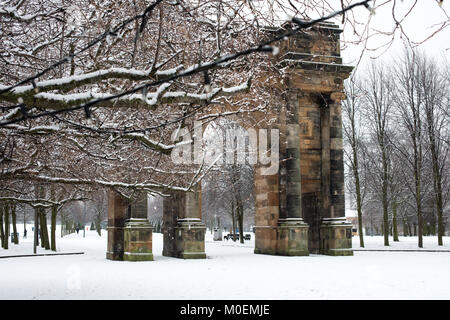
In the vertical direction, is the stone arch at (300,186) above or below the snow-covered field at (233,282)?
above

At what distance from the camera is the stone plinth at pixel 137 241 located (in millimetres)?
20891

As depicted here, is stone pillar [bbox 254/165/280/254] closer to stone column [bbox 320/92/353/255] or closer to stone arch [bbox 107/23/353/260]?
stone arch [bbox 107/23/353/260]

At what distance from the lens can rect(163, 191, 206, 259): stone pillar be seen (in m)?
22.0

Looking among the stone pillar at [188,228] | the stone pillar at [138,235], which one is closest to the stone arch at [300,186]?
the stone pillar at [188,228]

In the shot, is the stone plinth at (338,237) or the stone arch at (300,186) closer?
the stone arch at (300,186)

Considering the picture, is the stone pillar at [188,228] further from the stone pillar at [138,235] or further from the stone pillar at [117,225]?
the stone pillar at [117,225]

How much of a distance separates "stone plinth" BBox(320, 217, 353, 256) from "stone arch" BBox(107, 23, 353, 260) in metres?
0.01

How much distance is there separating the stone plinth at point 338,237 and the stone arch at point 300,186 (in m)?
0.01

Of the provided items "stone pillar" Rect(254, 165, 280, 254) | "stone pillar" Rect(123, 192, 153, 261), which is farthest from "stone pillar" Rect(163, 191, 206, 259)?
"stone pillar" Rect(254, 165, 280, 254)

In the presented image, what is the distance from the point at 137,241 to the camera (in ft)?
69.2

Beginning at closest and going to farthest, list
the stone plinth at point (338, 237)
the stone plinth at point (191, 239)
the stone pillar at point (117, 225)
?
the stone plinth at point (191, 239), the stone pillar at point (117, 225), the stone plinth at point (338, 237)
